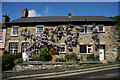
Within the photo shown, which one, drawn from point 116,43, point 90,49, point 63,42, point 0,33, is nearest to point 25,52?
point 0,33

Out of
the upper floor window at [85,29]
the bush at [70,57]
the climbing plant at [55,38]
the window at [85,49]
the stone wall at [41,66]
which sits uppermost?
the upper floor window at [85,29]

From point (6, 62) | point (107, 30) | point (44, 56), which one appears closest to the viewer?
point (6, 62)

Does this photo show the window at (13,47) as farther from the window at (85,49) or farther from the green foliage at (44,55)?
the window at (85,49)

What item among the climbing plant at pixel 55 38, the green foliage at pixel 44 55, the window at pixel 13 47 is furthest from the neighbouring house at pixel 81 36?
the green foliage at pixel 44 55

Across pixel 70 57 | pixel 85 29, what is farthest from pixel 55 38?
pixel 85 29

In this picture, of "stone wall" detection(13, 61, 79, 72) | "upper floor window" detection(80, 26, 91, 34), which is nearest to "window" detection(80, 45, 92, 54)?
"upper floor window" detection(80, 26, 91, 34)

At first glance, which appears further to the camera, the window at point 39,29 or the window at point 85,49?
the window at point 39,29

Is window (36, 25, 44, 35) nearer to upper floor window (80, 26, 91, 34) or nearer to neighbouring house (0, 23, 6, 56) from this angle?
neighbouring house (0, 23, 6, 56)

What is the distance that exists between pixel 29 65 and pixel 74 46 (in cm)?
648

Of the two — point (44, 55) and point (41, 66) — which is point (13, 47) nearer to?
point (44, 55)

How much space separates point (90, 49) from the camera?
40.3 ft

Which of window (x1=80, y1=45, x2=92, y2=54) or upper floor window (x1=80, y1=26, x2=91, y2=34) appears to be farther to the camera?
upper floor window (x1=80, y1=26, x2=91, y2=34)

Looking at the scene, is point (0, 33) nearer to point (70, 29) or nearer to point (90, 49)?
point (70, 29)

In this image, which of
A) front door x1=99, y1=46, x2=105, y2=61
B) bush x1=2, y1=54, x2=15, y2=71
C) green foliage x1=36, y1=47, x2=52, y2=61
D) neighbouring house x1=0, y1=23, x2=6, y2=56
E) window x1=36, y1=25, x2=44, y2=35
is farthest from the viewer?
neighbouring house x1=0, y1=23, x2=6, y2=56
